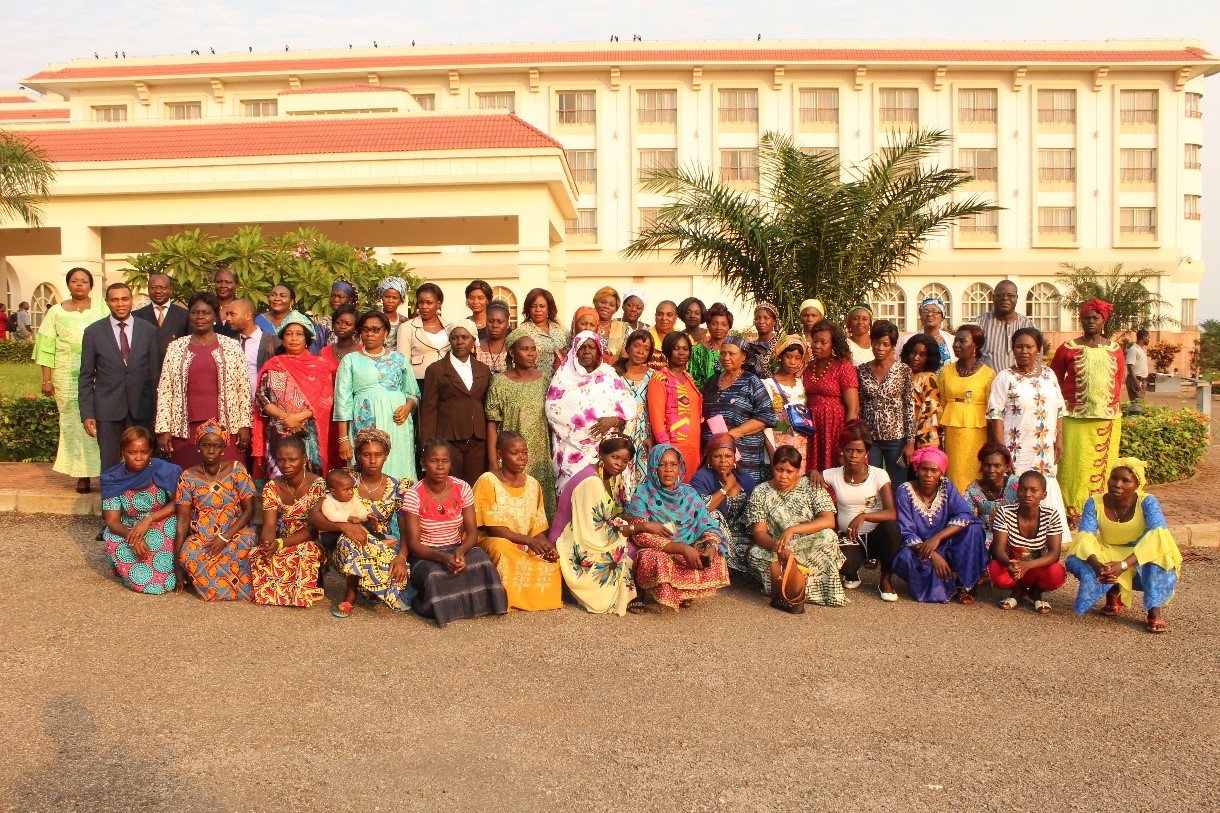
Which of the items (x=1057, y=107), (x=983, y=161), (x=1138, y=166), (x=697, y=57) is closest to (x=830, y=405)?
(x=697, y=57)

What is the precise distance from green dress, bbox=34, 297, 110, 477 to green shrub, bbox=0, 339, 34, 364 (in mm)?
15067

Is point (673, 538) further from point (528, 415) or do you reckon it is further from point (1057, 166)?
point (1057, 166)

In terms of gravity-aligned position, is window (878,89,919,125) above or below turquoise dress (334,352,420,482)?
above

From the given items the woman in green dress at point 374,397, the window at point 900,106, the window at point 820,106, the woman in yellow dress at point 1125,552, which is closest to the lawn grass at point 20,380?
the woman in green dress at point 374,397

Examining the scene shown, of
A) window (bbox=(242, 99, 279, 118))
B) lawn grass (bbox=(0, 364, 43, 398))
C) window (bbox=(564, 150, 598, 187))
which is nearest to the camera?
lawn grass (bbox=(0, 364, 43, 398))

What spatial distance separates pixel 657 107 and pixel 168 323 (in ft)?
98.9

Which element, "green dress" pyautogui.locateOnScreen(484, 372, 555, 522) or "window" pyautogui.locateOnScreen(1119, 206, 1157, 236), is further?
"window" pyautogui.locateOnScreen(1119, 206, 1157, 236)

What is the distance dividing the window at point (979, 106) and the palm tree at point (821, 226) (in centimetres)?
2802

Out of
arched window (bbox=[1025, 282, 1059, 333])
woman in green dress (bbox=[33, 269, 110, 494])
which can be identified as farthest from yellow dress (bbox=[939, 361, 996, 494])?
arched window (bbox=[1025, 282, 1059, 333])

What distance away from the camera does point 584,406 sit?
20.4 feet

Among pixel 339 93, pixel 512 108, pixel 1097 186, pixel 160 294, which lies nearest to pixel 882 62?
pixel 1097 186

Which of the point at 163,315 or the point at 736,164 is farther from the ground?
the point at 736,164

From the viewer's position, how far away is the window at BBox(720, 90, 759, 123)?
35031mm

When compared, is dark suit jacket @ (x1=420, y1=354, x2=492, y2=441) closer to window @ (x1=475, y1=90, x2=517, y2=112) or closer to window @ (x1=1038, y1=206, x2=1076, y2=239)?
window @ (x1=475, y1=90, x2=517, y2=112)
